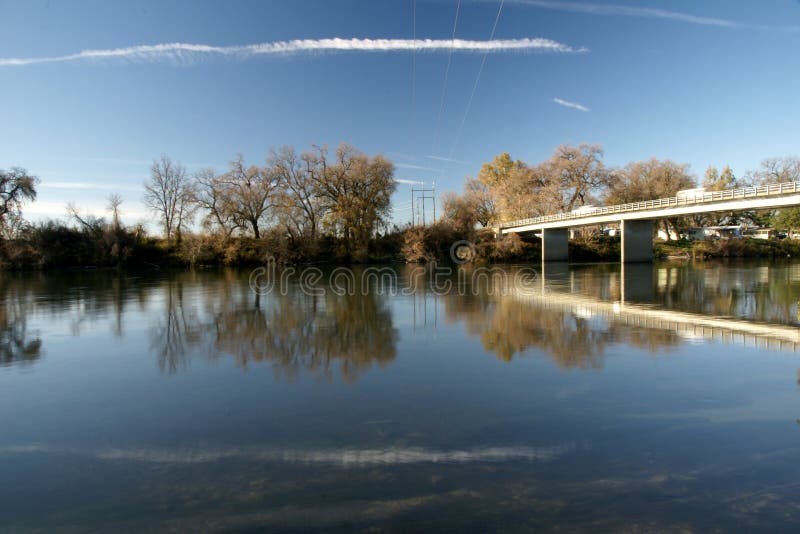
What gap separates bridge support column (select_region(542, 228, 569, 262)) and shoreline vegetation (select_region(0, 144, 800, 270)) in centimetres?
368

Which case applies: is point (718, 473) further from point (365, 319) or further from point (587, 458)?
point (365, 319)

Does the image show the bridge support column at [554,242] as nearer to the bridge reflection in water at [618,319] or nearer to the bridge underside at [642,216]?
the bridge underside at [642,216]

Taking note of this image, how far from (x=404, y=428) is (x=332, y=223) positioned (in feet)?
177

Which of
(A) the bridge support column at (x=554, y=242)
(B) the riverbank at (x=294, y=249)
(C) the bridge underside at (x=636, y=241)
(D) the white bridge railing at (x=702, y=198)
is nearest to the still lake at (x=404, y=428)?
(D) the white bridge railing at (x=702, y=198)

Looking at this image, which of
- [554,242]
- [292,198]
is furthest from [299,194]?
[554,242]

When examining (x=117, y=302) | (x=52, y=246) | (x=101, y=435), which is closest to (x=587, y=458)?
(x=101, y=435)

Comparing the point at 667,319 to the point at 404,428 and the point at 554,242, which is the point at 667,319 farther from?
the point at 554,242

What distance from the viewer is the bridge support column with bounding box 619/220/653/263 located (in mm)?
47656

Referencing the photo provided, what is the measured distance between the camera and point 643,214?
4456 centimetres

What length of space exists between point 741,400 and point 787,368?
2.68 metres

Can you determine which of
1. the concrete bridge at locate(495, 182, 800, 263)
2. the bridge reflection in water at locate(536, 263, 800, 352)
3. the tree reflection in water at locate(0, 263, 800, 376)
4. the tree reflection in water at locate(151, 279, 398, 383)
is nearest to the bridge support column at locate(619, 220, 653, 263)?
the concrete bridge at locate(495, 182, 800, 263)

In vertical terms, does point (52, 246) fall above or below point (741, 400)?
above

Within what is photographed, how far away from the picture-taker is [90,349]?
10648mm

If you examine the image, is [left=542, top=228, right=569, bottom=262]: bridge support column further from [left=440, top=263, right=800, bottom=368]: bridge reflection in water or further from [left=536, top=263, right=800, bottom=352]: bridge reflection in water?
[left=536, top=263, right=800, bottom=352]: bridge reflection in water
